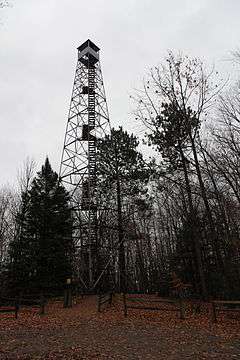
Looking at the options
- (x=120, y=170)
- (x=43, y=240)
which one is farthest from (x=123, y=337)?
(x=120, y=170)

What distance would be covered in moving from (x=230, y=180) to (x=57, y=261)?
36.4 ft

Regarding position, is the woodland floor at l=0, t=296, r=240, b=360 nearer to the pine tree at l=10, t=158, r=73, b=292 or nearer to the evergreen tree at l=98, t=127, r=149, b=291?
the pine tree at l=10, t=158, r=73, b=292

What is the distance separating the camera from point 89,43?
22719 mm

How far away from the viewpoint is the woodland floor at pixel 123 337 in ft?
19.1

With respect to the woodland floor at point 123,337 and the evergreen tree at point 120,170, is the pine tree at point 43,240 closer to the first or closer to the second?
the evergreen tree at point 120,170

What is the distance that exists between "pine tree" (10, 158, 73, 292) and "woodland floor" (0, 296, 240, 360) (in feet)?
20.6

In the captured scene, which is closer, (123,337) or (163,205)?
(123,337)

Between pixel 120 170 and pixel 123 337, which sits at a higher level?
pixel 120 170

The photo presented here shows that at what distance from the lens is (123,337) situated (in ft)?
24.2

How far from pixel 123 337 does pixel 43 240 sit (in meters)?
11.6

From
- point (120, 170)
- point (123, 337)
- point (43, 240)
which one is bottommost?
point (123, 337)

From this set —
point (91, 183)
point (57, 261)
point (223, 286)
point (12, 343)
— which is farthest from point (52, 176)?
point (12, 343)

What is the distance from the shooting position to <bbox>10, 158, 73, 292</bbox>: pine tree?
16.9 meters

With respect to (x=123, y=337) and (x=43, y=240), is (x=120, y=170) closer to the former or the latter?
(x=43, y=240)
